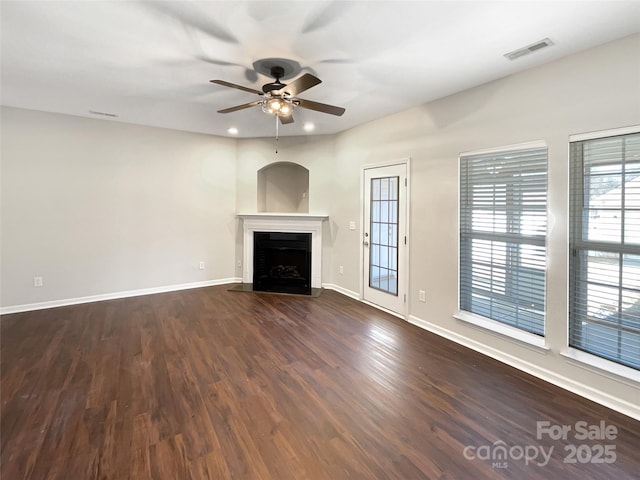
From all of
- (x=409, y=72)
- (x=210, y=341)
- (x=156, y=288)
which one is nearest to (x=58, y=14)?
(x=409, y=72)

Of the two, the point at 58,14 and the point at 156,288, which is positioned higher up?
the point at 58,14

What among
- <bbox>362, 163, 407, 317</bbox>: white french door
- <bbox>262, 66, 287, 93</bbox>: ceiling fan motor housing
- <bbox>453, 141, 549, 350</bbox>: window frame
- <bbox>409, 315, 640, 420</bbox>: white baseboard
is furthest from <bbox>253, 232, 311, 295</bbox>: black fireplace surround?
<bbox>262, 66, 287, 93</bbox>: ceiling fan motor housing

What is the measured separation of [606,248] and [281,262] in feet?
14.5

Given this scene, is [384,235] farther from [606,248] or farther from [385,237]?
[606,248]

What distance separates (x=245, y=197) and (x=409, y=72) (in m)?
3.76

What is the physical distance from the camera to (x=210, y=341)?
10.8 feet

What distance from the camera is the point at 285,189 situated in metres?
6.26

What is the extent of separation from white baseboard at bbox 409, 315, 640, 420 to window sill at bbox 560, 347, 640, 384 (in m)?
0.17

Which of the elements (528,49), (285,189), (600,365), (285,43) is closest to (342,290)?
(285,189)

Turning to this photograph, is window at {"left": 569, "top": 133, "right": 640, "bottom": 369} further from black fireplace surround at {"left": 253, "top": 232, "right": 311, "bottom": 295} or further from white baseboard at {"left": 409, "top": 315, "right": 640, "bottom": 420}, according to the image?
black fireplace surround at {"left": 253, "top": 232, "right": 311, "bottom": 295}

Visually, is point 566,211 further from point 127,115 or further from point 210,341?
point 127,115

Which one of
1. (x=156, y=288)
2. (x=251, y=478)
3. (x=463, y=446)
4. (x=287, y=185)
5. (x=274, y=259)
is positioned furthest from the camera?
(x=287, y=185)

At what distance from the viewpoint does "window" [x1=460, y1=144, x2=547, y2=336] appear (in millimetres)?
2736

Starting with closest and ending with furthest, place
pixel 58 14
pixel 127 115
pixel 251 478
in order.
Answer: pixel 251 478, pixel 58 14, pixel 127 115
